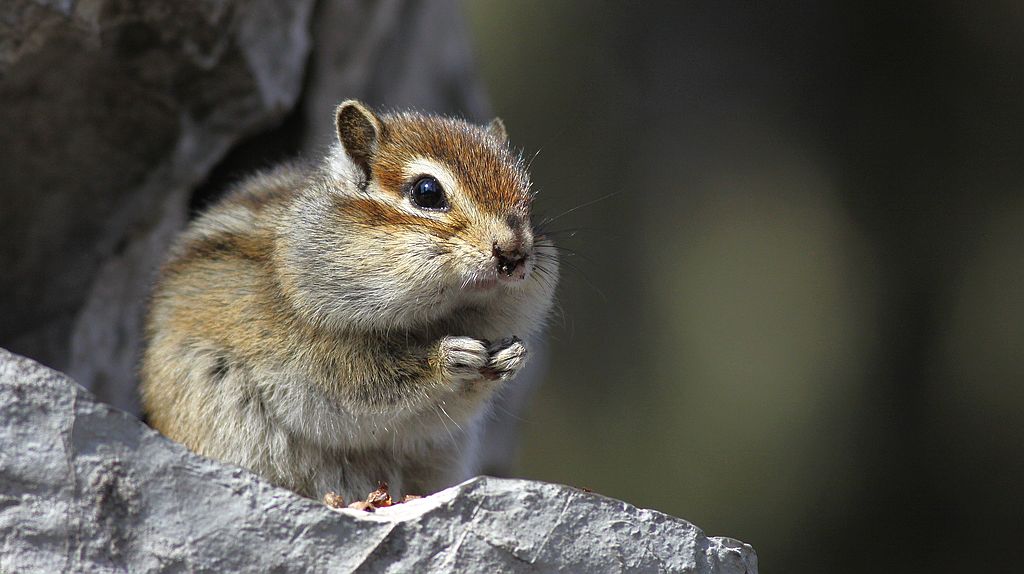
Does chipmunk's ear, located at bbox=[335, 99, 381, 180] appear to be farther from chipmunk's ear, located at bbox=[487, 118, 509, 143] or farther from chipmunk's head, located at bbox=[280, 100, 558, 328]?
chipmunk's ear, located at bbox=[487, 118, 509, 143]

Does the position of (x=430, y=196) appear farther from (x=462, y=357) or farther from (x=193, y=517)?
(x=193, y=517)

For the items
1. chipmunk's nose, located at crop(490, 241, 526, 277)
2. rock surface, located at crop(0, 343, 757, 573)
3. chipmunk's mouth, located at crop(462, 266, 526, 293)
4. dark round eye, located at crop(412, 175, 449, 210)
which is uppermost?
dark round eye, located at crop(412, 175, 449, 210)

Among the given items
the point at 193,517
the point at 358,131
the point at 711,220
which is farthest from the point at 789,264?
the point at 193,517

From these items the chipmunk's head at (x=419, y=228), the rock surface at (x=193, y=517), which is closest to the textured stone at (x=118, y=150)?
the chipmunk's head at (x=419, y=228)

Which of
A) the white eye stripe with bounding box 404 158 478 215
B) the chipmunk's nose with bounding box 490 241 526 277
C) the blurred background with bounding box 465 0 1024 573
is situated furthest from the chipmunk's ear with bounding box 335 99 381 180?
the blurred background with bounding box 465 0 1024 573

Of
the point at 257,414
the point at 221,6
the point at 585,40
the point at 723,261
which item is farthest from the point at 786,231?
the point at 257,414

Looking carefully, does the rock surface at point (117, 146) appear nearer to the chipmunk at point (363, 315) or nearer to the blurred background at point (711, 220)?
the blurred background at point (711, 220)

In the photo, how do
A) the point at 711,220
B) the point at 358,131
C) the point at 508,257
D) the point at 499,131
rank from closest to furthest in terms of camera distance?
the point at 508,257
the point at 358,131
the point at 499,131
the point at 711,220
